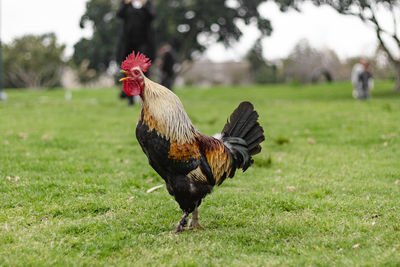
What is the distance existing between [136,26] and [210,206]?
957cm

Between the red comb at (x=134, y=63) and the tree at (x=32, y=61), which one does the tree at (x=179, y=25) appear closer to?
the red comb at (x=134, y=63)

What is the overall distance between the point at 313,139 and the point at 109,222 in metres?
6.12

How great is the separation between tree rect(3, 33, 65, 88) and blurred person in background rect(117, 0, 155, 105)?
45.8 m

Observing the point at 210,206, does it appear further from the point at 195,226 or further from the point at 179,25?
the point at 179,25

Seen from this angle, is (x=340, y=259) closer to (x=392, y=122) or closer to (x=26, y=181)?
(x=26, y=181)

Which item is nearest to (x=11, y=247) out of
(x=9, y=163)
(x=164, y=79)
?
(x=9, y=163)

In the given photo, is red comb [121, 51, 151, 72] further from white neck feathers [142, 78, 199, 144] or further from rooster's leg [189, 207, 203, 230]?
rooster's leg [189, 207, 203, 230]

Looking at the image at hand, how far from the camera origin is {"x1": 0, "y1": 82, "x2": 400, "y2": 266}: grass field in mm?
3719

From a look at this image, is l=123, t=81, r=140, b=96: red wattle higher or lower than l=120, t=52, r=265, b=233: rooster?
higher

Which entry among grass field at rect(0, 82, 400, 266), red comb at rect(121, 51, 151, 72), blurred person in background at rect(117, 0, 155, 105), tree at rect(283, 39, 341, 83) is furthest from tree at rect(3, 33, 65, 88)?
red comb at rect(121, 51, 151, 72)

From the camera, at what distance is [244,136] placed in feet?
15.4

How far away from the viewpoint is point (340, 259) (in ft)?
11.8

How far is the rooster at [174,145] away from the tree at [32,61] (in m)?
55.6

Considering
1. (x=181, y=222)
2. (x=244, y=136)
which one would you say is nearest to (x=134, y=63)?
(x=244, y=136)
